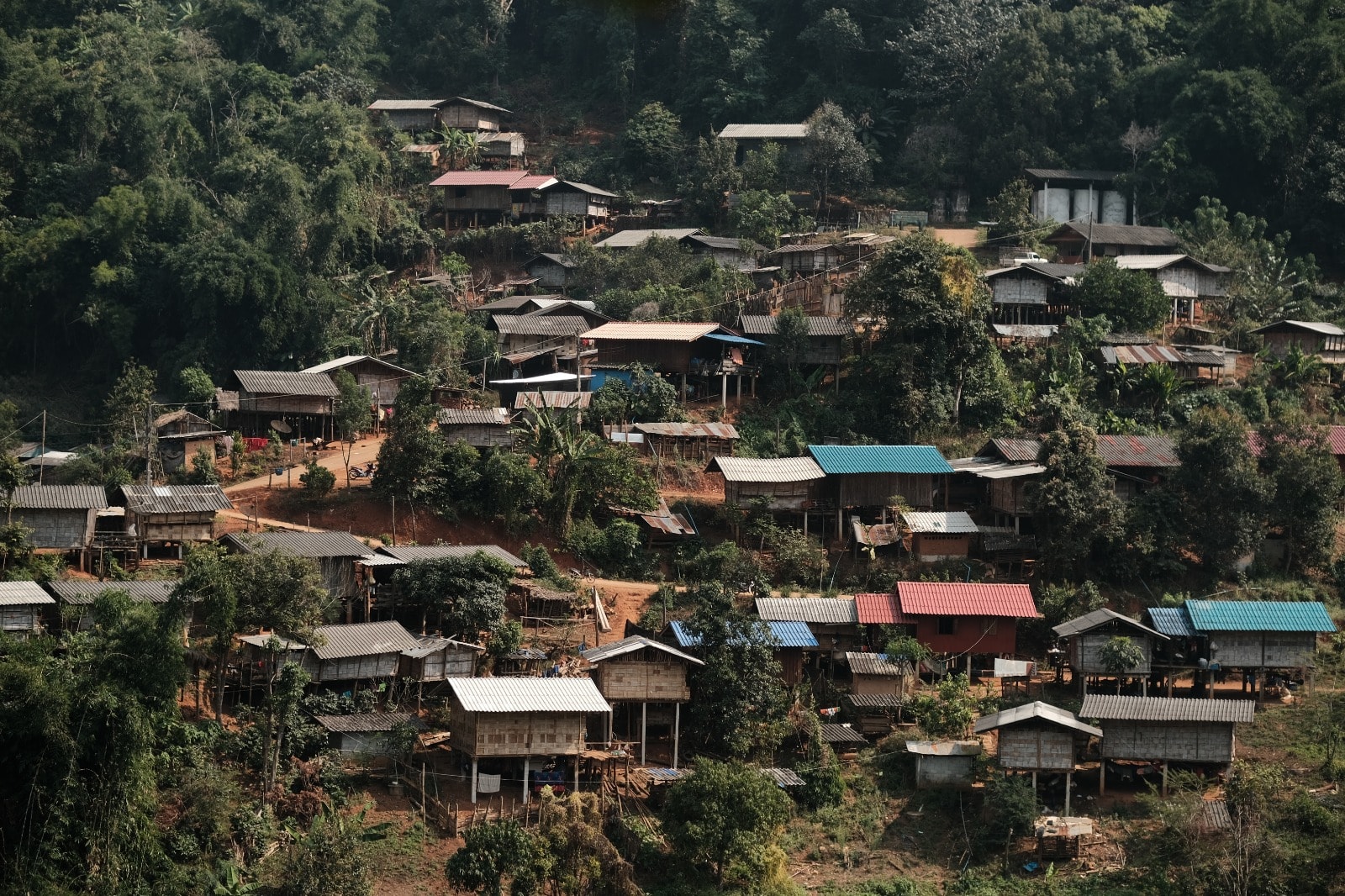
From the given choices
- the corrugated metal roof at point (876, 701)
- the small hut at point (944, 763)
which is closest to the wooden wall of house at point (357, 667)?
the corrugated metal roof at point (876, 701)

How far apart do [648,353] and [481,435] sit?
6.10 meters

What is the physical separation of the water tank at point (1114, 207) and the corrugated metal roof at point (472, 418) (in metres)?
23.9

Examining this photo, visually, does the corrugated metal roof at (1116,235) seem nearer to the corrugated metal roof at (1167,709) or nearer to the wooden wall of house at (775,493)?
the wooden wall of house at (775,493)

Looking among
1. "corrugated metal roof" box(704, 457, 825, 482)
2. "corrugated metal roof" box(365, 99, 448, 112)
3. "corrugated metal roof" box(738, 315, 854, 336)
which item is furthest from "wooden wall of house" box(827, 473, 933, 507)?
"corrugated metal roof" box(365, 99, 448, 112)

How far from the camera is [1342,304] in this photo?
54.6m

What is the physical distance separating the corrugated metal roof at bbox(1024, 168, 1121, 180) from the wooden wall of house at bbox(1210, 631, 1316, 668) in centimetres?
2569

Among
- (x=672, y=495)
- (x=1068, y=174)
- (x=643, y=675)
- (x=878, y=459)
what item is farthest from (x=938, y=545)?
(x=1068, y=174)

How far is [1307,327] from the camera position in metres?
50.7

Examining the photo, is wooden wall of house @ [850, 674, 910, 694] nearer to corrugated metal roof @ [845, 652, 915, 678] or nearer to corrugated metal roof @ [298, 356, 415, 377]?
corrugated metal roof @ [845, 652, 915, 678]

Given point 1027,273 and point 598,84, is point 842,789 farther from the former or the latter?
point 598,84

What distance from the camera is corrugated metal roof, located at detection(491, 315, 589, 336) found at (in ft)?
167

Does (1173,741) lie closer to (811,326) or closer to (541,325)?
(811,326)

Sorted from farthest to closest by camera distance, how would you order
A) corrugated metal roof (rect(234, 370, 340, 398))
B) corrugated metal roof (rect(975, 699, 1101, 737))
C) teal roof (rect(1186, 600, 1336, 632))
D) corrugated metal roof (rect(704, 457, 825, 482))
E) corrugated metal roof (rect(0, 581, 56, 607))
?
corrugated metal roof (rect(234, 370, 340, 398))
corrugated metal roof (rect(704, 457, 825, 482))
teal roof (rect(1186, 600, 1336, 632))
corrugated metal roof (rect(0, 581, 56, 607))
corrugated metal roof (rect(975, 699, 1101, 737))

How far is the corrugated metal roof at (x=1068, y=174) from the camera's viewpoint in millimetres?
60031
